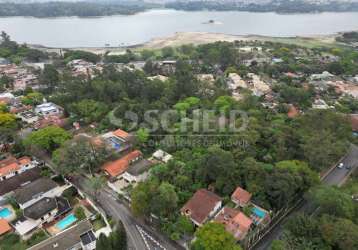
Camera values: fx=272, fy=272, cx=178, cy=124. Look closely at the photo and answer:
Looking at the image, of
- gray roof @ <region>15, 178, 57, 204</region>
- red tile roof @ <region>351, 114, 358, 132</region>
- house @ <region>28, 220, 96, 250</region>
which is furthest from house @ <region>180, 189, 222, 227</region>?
red tile roof @ <region>351, 114, 358, 132</region>

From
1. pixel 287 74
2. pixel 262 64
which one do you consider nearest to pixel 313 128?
pixel 287 74

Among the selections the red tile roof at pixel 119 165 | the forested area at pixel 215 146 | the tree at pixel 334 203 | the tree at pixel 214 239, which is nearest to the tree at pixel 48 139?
the forested area at pixel 215 146

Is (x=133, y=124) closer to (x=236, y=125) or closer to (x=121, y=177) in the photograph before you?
(x=121, y=177)

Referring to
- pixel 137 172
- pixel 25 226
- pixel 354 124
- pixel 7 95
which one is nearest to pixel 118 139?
pixel 137 172

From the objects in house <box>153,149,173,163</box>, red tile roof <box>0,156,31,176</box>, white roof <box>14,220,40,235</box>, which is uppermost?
red tile roof <box>0,156,31,176</box>

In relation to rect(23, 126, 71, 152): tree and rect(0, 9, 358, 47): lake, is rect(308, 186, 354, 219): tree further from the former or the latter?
rect(0, 9, 358, 47): lake

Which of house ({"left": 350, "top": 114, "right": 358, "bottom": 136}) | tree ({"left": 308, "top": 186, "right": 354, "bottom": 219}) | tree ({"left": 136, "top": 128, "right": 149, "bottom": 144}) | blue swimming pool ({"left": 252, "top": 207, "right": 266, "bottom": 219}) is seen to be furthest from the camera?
house ({"left": 350, "top": 114, "right": 358, "bottom": 136})

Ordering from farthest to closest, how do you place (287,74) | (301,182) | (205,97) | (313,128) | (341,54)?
1. (341,54)
2. (287,74)
3. (205,97)
4. (313,128)
5. (301,182)
